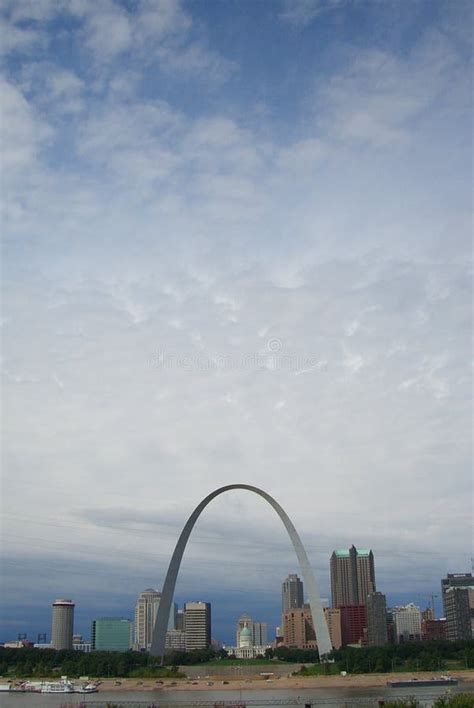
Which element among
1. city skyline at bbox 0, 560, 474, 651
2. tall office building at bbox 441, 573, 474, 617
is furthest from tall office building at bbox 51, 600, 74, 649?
tall office building at bbox 441, 573, 474, 617

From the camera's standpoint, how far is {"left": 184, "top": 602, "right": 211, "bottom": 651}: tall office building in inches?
5728

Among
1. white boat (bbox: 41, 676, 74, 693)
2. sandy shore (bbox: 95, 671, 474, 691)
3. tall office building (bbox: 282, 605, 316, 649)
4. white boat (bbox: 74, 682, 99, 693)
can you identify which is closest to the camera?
white boat (bbox: 74, 682, 99, 693)

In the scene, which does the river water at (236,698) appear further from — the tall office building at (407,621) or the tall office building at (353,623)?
the tall office building at (407,621)

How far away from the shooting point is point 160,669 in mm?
59500

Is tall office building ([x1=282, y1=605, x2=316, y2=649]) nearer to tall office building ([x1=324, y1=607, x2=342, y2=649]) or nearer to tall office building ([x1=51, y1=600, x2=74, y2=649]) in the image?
tall office building ([x1=324, y1=607, x2=342, y2=649])

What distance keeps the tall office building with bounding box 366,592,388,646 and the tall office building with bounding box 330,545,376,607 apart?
4072 centimetres

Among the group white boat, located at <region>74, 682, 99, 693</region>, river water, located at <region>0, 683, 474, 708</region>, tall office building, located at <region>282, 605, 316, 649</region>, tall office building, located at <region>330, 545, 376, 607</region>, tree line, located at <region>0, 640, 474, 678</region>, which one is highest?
tall office building, located at <region>330, 545, 376, 607</region>

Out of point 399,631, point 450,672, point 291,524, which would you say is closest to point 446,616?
point 399,631

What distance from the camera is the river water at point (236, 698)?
132ft

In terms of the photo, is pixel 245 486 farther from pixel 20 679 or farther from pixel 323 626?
pixel 20 679

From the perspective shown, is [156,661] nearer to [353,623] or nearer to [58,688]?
[58,688]

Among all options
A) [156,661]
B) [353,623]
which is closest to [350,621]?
[353,623]

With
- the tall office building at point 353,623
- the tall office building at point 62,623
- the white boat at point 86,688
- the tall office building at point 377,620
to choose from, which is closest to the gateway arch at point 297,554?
the white boat at point 86,688

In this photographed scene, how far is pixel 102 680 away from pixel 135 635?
12144cm
